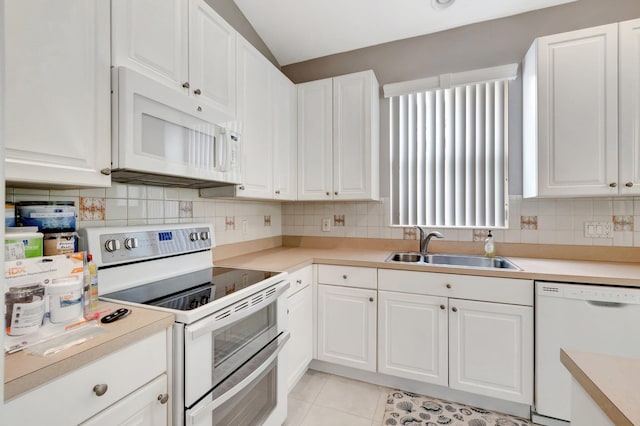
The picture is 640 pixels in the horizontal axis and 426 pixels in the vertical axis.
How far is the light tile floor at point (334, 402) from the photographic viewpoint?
1.70m

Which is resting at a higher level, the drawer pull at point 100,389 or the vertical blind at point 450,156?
the vertical blind at point 450,156

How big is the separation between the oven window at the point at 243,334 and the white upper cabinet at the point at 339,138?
118 centimetres

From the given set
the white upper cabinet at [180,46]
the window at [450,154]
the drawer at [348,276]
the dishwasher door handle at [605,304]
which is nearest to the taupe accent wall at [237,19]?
the white upper cabinet at [180,46]

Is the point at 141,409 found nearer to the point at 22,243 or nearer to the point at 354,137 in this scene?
the point at 22,243

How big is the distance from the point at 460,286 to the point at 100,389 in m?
1.75

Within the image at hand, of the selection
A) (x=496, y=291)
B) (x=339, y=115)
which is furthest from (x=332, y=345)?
(x=339, y=115)

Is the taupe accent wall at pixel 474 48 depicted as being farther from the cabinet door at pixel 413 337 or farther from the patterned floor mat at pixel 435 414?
the patterned floor mat at pixel 435 414

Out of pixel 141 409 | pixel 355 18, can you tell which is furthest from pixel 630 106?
pixel 141 409

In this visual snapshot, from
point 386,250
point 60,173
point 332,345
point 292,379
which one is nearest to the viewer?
point 60,173

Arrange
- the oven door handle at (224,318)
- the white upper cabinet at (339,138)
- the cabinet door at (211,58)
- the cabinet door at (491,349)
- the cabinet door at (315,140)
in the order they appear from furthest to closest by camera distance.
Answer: the cabinet door at (315,140), the white upper cabinet at (339,138), the cabinet door at (491,349), the cabinet door at (211,58), the oven door handle at (224,318)

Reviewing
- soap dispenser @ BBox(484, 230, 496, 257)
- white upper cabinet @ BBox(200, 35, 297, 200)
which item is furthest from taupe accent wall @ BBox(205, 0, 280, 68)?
soap dispenser @ BBox(484, 230, 496, 257)

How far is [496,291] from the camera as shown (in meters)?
1.70

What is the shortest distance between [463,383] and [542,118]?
176 cm

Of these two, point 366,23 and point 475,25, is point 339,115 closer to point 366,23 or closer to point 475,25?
point 366,23
